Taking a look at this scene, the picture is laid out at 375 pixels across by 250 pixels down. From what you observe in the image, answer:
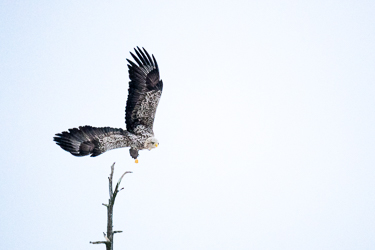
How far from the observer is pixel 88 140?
38.1ft

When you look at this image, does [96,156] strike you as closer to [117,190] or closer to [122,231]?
[117,190]

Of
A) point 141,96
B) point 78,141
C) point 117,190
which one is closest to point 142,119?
point 141,96

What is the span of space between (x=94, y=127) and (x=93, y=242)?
3.28 m

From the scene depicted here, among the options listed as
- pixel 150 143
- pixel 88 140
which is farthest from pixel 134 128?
pixel 88 140

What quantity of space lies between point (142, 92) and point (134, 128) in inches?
46.5

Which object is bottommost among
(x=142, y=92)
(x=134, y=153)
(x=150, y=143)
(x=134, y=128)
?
(x=134, y=153)

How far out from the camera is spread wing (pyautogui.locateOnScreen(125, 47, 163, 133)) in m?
13.4

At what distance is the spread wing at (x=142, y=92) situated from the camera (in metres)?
13.4

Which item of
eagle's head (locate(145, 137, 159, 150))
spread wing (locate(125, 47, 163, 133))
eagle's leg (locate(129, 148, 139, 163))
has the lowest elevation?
eagle's leg (locate(129, 148, 139, 163))

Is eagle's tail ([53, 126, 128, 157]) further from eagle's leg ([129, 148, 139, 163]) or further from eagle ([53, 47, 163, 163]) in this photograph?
eagle's leg ([129, 148, 139, 163])

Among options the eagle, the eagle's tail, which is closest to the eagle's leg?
the eagle

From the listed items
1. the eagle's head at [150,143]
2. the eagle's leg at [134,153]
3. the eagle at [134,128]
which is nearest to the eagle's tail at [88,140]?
the eagle at [134,128]

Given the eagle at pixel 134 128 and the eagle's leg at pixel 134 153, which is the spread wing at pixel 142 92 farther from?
the eagle's leg at pixel 134 153

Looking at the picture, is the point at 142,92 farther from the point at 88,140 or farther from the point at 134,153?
the point at 88,140
